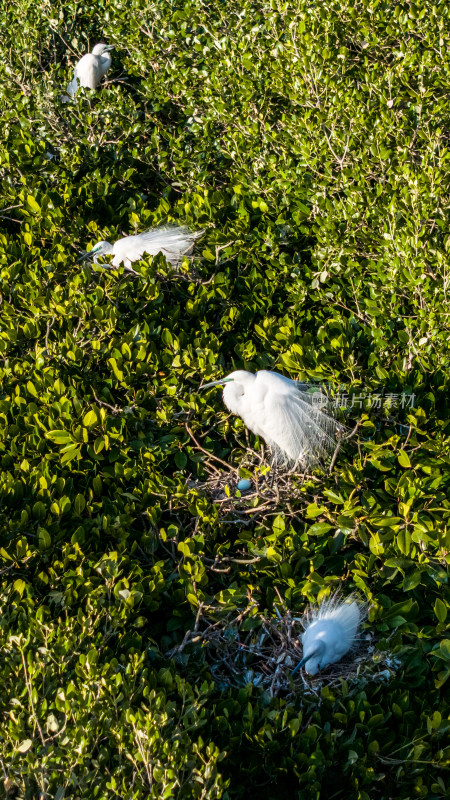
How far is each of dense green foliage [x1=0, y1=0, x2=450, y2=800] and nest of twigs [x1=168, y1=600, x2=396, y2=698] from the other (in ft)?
0.18

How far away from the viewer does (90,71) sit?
→ 5062 mm

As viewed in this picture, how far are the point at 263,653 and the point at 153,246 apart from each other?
6.69 ft

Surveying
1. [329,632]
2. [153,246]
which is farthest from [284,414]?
[153,246]

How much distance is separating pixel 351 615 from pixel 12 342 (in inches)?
75.9

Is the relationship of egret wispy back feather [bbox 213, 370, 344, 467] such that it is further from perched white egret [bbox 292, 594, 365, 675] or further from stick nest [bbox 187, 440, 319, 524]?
perched white egret [bbox 292, 594, 365, 675]

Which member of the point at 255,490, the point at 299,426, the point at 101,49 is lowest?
the point at 255,490

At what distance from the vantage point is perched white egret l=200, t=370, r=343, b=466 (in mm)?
2994

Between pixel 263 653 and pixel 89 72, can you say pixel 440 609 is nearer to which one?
pixel 263 653

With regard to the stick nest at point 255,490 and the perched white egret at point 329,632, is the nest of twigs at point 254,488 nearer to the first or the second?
the stick nest at point 255,490

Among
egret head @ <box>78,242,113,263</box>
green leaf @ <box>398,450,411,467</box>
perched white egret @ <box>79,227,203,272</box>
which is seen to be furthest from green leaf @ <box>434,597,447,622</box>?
egret head @ <box>78,242,113,263</box>

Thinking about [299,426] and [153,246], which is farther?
[153,246]

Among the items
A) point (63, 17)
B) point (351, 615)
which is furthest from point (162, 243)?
point (63, 17)

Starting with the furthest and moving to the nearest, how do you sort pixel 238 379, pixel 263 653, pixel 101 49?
pixel 101 49, pixel 238 379, pixel 263 653

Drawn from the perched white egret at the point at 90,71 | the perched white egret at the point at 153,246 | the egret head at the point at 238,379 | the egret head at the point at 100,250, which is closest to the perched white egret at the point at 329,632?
the egret head at the point at 238,379
